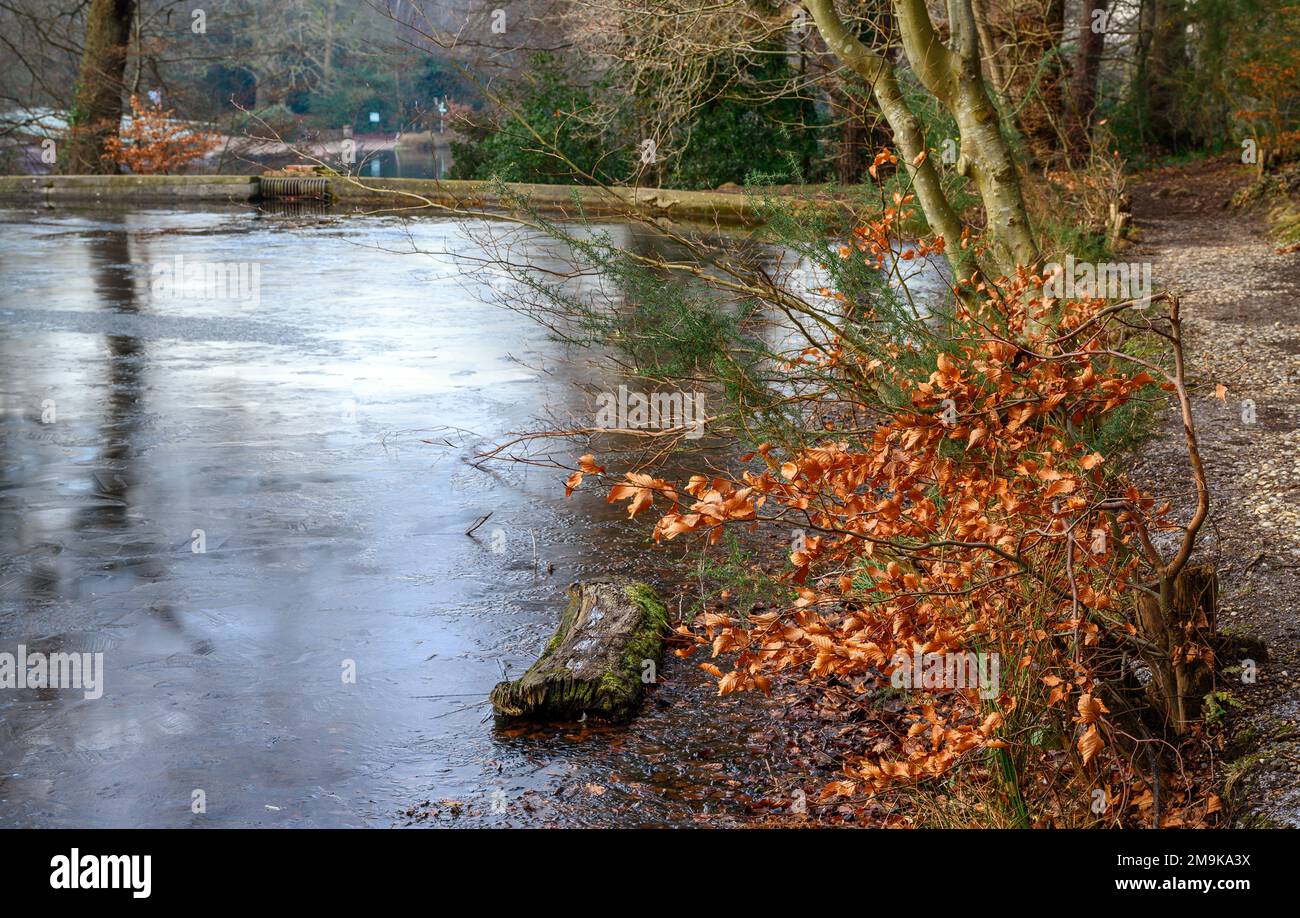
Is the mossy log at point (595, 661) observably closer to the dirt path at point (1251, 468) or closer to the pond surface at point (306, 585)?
the pond surface at point (306, 585)

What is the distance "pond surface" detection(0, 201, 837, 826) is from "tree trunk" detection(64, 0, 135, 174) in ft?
46.8

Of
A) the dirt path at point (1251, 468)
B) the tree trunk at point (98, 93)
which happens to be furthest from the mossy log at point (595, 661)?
the tree trunk at point (98, 93)

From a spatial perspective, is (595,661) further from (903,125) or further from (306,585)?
(903,125)

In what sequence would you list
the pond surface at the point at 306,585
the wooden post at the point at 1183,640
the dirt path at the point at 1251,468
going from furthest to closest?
the pond surface at the point at 306,585
the wooden post at the point at 1183,640
the dirt path at the point at 1251,468

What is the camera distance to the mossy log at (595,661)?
5.22 meters

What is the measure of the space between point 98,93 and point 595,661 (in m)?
24.4

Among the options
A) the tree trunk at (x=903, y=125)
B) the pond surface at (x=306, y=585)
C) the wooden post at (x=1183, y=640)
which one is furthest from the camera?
the tree trunk at (x=903, y=125)

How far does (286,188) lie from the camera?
24.3 metres

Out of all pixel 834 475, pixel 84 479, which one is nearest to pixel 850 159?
pixel 84 479

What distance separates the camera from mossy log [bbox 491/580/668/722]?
5.22 m

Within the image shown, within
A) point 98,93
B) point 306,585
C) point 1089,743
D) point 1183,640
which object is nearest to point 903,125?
point 1183,640

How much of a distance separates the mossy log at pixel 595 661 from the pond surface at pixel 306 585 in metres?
0.12

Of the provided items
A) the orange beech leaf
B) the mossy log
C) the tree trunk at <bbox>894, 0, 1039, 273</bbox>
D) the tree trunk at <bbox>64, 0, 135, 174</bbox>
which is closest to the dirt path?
the orange beech leaf

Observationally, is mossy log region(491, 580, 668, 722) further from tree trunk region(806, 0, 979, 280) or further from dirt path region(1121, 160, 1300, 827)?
tree trunk region(806, 0, 979, 280)
